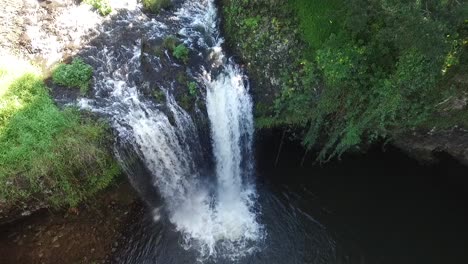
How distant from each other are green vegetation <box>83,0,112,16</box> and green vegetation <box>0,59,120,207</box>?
11.5ft

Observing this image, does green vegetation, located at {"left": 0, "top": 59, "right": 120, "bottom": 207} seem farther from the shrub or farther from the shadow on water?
the shadow on water

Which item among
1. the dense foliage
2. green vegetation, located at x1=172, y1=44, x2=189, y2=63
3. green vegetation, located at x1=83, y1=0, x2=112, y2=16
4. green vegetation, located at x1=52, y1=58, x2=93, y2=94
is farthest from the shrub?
green vegetation, located at x1=83, y1=0, x2=112, y2=16

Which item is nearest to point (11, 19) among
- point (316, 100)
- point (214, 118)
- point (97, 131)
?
point (97, 131)

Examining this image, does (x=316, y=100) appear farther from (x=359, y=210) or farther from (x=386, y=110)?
(x=359, y=210)

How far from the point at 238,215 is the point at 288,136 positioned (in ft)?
8.88

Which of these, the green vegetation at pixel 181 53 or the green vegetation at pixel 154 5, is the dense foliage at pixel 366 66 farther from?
the green vegetation at pixel 154 5

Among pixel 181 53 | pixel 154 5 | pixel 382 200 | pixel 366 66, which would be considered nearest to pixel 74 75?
pixel 181 53

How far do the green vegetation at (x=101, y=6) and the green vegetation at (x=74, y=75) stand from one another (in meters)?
2.23

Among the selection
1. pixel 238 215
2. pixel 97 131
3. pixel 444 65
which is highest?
pixel 444 65

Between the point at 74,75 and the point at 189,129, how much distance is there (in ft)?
11.6

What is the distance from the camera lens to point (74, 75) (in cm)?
1059

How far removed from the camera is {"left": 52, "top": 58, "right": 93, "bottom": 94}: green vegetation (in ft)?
34.4

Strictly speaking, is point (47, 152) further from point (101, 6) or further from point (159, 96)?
point (101, 6)

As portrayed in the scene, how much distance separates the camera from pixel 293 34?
422 inches
